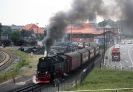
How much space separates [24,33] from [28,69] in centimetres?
6963

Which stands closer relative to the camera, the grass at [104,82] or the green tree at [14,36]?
the grass at [104,82]

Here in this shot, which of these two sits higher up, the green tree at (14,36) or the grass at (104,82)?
the green tree at (14,36)

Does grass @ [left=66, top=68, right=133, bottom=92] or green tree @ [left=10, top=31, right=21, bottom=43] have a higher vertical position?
green tree @ [left=10, top=31, right=21, bottom=43]

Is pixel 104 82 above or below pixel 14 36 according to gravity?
below

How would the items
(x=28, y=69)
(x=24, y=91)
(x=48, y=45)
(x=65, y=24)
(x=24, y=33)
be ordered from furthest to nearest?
1. (x=24, y=33)
2. (x=28, y=69)
3. (x=65, y=24)
4. (x=48, y=45)
5. (x=24, y=91)

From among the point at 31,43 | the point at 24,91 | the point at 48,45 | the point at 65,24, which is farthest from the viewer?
the point at 31,43

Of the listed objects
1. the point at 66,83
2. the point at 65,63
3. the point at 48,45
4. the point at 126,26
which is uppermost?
the point at 126,26

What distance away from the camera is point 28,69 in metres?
36.8

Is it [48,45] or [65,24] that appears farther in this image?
[65,24]

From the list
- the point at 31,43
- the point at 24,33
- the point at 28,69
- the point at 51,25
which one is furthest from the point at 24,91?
the point at 24,33

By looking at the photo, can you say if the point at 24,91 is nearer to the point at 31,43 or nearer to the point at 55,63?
the point at 55,63

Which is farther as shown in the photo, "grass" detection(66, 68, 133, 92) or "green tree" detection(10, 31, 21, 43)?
"green tree" detection(10, 31, 21, 43)

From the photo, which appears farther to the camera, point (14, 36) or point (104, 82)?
point (14, 36)

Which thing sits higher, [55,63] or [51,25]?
[51,25]
